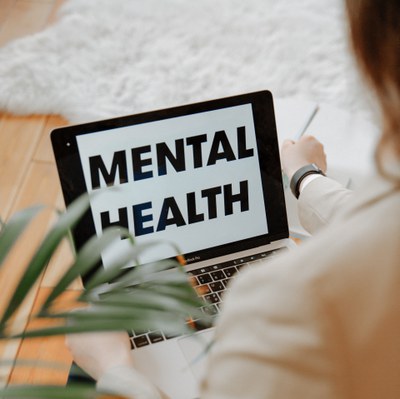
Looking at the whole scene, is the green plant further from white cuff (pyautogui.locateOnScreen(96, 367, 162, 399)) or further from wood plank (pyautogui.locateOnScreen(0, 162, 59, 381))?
wood plank (pyautogui.locateOnScreen(0, 162, 59, 381))

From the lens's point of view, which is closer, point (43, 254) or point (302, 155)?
point (43, 254)

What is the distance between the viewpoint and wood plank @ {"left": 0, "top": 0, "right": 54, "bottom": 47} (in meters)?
2.27

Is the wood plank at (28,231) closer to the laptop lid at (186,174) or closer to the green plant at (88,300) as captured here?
the laptop lid at (186,174)

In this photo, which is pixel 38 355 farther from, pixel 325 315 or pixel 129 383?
pixel 325 315

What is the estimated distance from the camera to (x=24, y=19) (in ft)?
7.66

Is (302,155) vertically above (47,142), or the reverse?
(302,155)

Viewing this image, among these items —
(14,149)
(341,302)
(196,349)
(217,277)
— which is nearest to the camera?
(341,302)

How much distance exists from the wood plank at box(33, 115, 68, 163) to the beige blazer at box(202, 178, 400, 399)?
148cm

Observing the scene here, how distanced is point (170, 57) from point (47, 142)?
0.48 m

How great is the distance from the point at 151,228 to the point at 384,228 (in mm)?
597

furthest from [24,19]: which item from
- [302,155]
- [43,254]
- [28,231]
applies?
[43,254]

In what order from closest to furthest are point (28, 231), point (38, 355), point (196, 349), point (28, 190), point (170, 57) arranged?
point (196, 349) → point (38, 355) → point (28, 231) → point (28, 190) → point (170, 57)

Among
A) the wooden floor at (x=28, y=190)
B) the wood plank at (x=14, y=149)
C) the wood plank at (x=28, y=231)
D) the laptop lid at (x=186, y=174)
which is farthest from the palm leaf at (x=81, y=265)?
the wood plank at (x=14, y=149)

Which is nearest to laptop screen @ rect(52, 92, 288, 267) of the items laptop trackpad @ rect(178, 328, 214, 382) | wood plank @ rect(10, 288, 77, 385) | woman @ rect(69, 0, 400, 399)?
laptop trackpad @ rect(178, 328, 214, 382)
